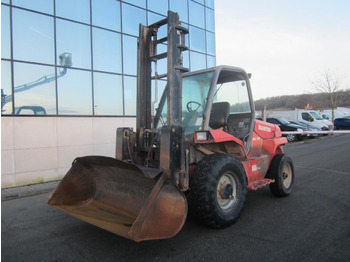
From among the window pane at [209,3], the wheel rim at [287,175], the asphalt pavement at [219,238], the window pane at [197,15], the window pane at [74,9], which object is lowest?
the asphalt pavement at [219,238]

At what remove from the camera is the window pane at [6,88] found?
7.71 meters

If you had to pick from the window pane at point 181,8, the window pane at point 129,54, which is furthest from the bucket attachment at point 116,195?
the window pane at point 181,8

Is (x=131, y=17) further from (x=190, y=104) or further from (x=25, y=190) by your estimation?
(x=190, y=104)

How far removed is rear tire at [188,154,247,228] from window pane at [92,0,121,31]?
817cm

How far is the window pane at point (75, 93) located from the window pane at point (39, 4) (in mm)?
1941

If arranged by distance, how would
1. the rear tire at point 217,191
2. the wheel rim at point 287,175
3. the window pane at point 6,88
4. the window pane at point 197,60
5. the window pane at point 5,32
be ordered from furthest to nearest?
the window pane at point 197,60 < the window pane at point 5,32 < the window pane at point 6,88 < the wheel rim at point 287,175 < the rear tire at point 217,191

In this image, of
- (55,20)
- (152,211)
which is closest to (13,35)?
(55,20)

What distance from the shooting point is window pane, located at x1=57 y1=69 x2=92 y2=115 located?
9.02 meters

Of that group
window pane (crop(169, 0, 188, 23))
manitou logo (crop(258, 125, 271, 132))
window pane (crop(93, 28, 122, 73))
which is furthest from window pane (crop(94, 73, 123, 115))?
manitou logo (crop(258, 125, 271, 132))

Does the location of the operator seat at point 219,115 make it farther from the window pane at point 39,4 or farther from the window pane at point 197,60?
the window pane at point 197,60

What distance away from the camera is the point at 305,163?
977 cm

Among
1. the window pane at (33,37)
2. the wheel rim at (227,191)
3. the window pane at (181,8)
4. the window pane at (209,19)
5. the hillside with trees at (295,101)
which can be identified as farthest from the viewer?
the hillside with trees at (295,101)

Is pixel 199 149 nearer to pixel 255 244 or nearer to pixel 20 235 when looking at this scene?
pixel 255 244

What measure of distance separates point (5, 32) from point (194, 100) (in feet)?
21.2
